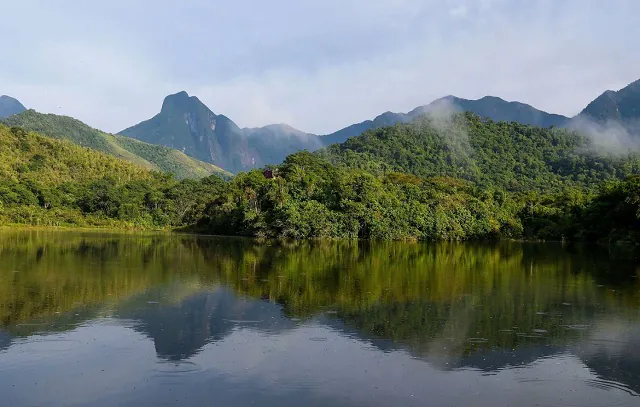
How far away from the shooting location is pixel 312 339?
16.7 metres

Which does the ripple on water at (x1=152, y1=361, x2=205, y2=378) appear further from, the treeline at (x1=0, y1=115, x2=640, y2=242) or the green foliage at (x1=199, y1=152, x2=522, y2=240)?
the treeline at (x1=0, y1=115, x2=640, y2=242)

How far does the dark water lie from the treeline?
44.4 metres

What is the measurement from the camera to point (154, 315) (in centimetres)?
1972

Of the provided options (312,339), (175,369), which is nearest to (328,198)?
(312,339)

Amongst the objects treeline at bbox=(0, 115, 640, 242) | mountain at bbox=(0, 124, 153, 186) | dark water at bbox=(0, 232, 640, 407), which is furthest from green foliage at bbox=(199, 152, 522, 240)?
dark water at bbox=(0, 232, 640, 407)

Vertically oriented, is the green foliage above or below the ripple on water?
above

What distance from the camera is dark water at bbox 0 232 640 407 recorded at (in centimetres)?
1219

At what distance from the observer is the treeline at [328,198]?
75.8m

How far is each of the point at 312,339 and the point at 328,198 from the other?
63250 millimetres

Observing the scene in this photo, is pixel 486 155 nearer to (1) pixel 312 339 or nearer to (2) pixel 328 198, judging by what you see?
(2) pixel 328 198

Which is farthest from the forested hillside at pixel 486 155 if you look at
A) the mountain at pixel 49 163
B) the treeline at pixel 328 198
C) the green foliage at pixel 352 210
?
the mountain at pixel 49 163

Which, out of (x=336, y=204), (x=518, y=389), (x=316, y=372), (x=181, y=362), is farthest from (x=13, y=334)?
(x=336, y=204)

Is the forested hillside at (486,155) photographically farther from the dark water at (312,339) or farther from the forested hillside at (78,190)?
the dark water at (312,339)

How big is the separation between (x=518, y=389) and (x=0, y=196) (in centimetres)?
9394
